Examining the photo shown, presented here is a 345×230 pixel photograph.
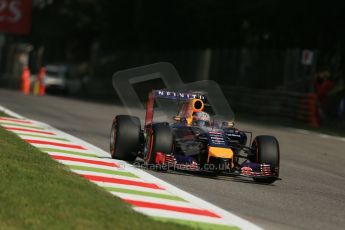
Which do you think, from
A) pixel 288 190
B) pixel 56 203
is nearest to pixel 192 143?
pixel 288 190

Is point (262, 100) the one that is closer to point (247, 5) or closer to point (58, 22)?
point (247, 5)

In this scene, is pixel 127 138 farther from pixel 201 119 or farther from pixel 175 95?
pixel 201 119

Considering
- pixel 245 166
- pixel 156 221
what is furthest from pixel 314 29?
pixel 156 221

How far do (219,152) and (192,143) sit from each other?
648 millimetres

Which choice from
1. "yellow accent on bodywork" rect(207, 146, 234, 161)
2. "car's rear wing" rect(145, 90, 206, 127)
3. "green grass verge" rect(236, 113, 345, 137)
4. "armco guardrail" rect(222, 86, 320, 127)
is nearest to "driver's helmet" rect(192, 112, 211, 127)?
"car's rear wing" rect(145, 90, 206, 127)

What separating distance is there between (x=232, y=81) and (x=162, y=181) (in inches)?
1071

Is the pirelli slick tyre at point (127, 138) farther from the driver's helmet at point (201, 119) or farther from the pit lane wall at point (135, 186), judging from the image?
the driver's helmet at point (201, 119)

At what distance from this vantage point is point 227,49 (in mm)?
39000

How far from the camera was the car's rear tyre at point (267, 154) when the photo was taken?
11.9m

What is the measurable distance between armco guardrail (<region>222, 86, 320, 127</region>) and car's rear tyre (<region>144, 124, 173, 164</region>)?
17.7m

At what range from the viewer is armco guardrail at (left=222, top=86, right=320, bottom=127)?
97.4 feet

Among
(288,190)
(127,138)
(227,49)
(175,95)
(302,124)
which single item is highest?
(227,49)

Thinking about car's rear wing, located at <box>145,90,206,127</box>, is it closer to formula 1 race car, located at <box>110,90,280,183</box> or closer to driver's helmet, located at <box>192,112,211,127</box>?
formula 1 race car, located at <box>110,90,280,183</box>

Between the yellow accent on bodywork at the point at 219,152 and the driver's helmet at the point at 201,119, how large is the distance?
1033 millimetres
